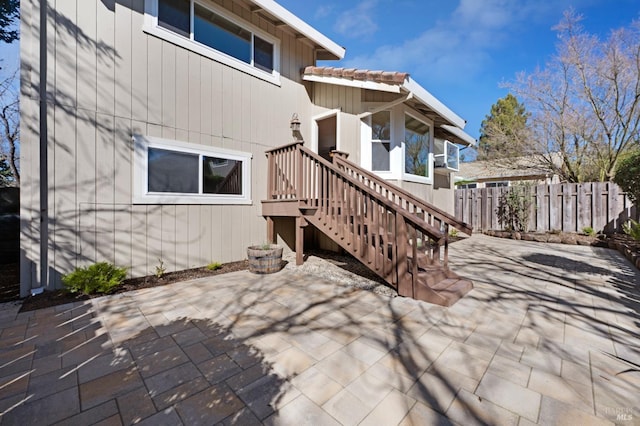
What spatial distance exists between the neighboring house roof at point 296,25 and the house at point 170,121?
0.03 meters

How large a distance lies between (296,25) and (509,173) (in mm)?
14989

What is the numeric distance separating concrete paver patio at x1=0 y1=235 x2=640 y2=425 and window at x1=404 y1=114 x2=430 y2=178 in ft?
13.4

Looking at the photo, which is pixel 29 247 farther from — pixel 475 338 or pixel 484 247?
pixel 484 247

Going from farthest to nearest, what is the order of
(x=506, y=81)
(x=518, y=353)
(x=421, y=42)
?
(x=506, y=81)
(x=421, y=42)
(x=518, y=353)

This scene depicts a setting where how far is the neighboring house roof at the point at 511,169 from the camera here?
1353 cm

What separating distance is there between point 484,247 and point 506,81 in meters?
9.98

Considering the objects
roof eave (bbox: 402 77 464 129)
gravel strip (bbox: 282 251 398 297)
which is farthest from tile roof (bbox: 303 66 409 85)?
gravel strip (bbox: 282 251 398 297)

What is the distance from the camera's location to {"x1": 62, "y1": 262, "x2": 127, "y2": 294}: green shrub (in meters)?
3.47

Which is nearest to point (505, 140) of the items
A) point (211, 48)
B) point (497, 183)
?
point (497, 183)

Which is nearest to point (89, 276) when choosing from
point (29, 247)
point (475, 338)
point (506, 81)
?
point (29, 247)

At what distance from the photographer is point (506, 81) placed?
1272 cm

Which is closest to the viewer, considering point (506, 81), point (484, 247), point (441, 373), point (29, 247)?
point (441, 373)

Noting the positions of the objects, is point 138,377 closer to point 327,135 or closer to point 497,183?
point 327,135

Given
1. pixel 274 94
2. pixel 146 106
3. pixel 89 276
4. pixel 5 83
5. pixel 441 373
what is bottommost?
pixel 441 373
